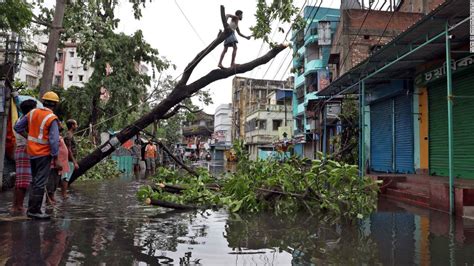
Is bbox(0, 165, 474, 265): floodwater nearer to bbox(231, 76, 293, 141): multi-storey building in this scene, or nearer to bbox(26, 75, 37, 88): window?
bbox(26, 75, 37, 88): window

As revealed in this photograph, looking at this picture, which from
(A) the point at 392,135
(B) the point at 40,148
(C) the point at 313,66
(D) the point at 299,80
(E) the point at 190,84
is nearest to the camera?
(B) the point at 40,148

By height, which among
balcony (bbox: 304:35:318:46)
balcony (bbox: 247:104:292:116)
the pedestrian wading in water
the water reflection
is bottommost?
the water reflection

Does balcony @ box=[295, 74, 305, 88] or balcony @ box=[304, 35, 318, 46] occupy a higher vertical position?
balcony @ box=[304, 35, 318, 46]

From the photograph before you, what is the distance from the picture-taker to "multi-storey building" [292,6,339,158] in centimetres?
3403

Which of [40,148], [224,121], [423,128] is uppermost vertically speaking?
[224,121]

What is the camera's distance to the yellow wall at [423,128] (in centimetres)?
1246

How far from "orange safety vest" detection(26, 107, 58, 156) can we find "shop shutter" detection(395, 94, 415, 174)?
11020mm

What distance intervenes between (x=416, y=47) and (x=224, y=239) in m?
7.15

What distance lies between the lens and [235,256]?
4453 mm

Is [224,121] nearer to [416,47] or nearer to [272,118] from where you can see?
[272,118]

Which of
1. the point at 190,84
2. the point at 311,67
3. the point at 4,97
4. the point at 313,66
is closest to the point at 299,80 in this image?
the point at 311,67

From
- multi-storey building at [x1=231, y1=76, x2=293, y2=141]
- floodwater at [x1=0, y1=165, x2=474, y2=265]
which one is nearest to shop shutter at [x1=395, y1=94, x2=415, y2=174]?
floodwater at [x1=0, y1=165, x2=474, y2=265]

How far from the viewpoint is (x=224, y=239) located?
5289 mm

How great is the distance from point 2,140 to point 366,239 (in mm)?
7861
